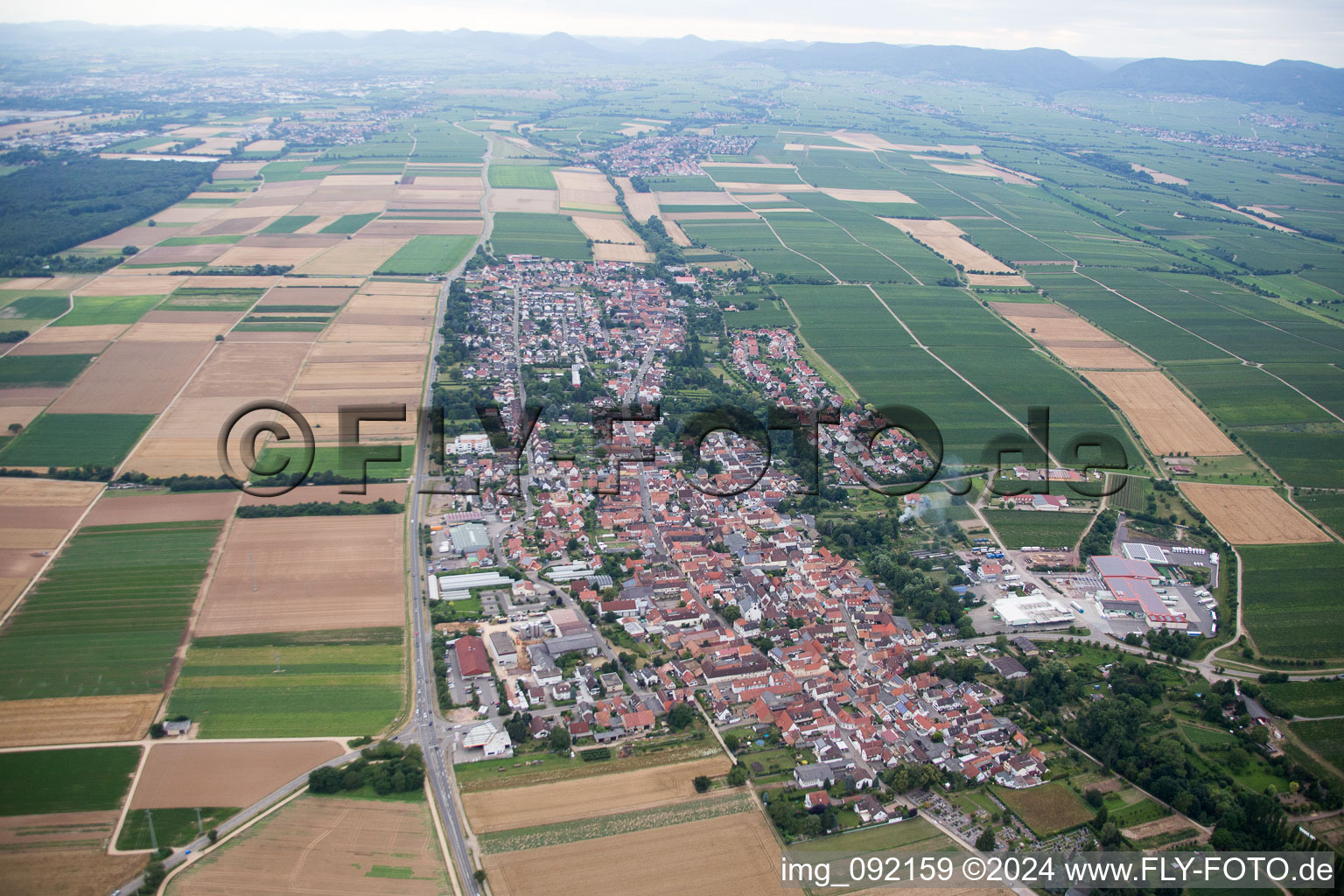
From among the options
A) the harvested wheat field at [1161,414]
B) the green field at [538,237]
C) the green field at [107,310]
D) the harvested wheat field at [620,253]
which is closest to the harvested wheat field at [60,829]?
the green field at [107,310]

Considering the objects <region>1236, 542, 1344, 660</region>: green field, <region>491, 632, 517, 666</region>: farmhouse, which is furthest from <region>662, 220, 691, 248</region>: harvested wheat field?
<region>491, 632, 517, 666</region>: farmhouse

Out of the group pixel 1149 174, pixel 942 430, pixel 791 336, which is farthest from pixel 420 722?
pixel 1149 174

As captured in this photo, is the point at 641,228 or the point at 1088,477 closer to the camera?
the point at 1088,477

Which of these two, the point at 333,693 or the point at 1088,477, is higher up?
the point at 1088,477

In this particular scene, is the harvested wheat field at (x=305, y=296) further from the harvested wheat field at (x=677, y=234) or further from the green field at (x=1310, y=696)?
the green field at (x=1310, y=696)

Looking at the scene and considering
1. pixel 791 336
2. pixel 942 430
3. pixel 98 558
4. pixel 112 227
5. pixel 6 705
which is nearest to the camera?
pixel 6 705

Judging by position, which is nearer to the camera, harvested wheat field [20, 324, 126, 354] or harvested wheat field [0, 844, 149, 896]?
harvested wheat field [0, 844, 149, 896]

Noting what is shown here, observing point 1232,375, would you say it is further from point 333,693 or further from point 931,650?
point 333,693

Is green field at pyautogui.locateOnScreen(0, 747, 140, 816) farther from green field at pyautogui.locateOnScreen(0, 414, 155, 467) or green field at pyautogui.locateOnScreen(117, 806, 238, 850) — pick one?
green field at pyautogui.locateOnScreen(0, 414, 155, 467)
